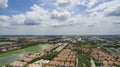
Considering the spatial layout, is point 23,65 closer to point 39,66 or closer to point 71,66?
point 39,66

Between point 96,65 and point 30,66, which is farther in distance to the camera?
point 96,65

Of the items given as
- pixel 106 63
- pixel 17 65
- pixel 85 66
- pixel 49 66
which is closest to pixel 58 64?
pixel 49 66

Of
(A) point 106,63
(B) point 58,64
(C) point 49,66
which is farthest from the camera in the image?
(A) point 106,63

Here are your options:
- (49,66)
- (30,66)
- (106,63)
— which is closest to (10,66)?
(30,66)

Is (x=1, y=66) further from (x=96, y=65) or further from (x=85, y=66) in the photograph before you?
(x=96, y=65)

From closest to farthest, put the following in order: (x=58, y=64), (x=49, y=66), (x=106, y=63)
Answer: (x=49, y=66) < (x=58, y=64) < (x=106, y=63)

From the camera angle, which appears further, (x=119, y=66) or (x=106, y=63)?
(x=106, y=63)

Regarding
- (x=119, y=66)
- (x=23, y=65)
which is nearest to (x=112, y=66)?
(x=119, y=66)

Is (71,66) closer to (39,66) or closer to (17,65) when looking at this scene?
(39,66)
